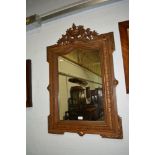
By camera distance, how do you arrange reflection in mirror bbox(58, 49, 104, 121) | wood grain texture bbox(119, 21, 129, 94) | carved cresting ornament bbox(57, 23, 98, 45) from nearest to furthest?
wood grain texture bbox(119, 21, 129, 94) → reflection in mirror bbox(58, 49, 104, 121) → carved cresting ornament bbox(57, 23, 98, 45)

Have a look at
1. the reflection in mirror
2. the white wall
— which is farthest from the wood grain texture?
the reflection in mirror

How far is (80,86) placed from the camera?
2072mm

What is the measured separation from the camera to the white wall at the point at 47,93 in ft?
6.15

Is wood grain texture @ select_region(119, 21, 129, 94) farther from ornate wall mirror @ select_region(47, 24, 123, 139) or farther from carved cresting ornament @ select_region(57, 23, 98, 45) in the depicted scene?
carved cresting ornament @ select_region(57, 23, 98, 45)

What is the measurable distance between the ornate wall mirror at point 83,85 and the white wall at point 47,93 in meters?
0.07

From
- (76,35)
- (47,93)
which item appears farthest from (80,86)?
(76,35)

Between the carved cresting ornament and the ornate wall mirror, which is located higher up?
the carved cresting ornament

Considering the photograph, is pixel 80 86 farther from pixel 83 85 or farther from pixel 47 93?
pixel 47 93

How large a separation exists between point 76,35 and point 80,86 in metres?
0.64

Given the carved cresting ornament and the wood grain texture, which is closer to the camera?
the wood grain texture

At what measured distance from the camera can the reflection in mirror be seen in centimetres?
198

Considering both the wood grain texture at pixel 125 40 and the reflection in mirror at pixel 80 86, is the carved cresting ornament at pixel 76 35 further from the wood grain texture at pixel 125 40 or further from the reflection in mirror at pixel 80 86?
the wood grain texture at pixel 125 40

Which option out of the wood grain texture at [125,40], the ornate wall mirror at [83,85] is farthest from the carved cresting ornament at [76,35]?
the wood grain texture at [125,40]
